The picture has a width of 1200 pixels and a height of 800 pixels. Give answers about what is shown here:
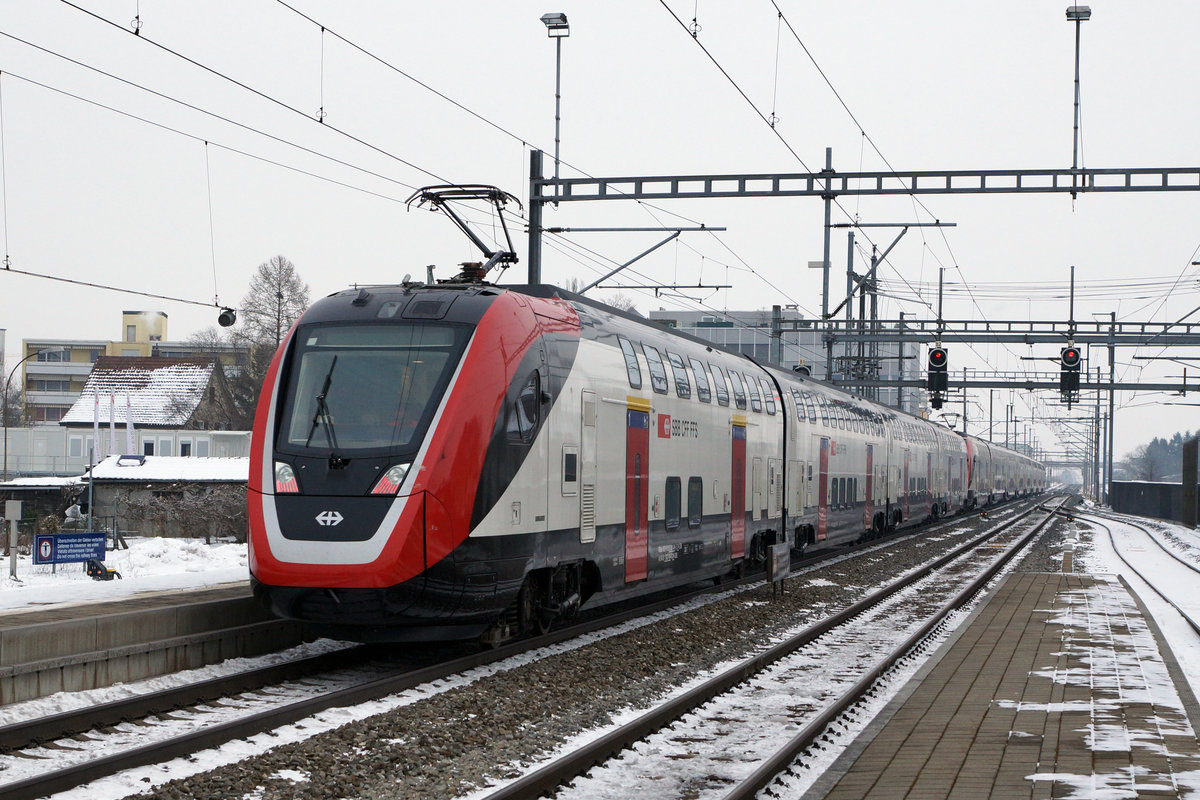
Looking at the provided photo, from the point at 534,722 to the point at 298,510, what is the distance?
2.99m

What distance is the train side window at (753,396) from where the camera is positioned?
21.1 meters

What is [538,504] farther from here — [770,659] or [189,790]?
[189,790]

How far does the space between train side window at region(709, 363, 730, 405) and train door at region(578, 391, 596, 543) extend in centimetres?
529

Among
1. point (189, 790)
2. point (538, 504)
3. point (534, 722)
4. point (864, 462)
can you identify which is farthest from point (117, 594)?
point (864, 462)

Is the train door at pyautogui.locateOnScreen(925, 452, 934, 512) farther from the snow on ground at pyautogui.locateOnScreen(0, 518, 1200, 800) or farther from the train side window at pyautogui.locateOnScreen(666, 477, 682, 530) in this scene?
the train side window at pyautogui.locateOnScreen(666, 477, 682, 530)

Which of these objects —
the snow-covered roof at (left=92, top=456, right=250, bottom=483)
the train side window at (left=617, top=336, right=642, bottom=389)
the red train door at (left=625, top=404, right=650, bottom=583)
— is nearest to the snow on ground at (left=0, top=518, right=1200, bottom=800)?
the red train door at (left=625, top=404, right=650, bottom=583)

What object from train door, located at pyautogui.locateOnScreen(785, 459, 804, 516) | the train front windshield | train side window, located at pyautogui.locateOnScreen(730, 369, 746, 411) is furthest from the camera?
train door, located at pyautogui.locateOnScreen(785, 459, 804, 516)

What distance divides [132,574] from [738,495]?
15.1 metres

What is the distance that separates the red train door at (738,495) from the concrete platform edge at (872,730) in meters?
4.90

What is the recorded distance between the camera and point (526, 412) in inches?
484

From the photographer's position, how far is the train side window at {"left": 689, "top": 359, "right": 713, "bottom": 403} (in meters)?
18.1

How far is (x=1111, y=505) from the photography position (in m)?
88.3

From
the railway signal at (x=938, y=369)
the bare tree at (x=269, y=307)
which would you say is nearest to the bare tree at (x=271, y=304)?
the bare tree at (x=269, y=307)

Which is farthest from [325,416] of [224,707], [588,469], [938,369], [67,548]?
[938,369]
